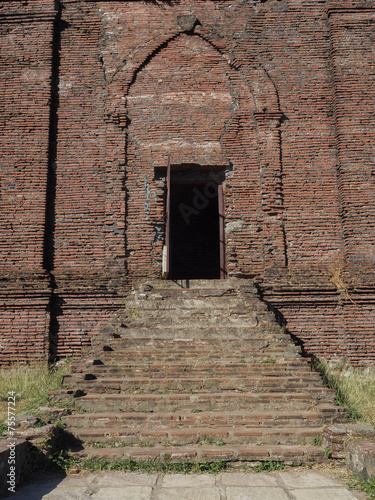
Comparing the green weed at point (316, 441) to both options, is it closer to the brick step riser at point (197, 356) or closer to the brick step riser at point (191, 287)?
the brick step riser at point (197, 356)

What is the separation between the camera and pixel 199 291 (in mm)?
7402

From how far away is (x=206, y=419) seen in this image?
5.00 meters

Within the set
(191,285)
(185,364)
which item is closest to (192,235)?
(191,285)

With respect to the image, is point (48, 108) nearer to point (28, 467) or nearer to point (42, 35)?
point (42, 35)

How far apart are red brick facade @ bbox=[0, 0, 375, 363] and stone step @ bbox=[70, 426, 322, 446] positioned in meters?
3.31

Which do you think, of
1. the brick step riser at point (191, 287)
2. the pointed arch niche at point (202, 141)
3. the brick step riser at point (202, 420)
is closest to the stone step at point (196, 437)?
the brick step riser at point (202, 420)

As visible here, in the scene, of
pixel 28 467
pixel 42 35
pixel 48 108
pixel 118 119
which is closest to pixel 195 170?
pixel 118 119

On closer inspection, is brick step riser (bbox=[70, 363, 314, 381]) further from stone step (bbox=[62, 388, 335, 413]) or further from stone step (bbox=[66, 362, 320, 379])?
stone step (bbox=[62, 388, 335, 413])

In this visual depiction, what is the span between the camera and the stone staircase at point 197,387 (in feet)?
15.3

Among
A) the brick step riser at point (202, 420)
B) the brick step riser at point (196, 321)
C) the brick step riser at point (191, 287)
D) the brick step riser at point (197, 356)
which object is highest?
the brick step riser at point (191, 287)

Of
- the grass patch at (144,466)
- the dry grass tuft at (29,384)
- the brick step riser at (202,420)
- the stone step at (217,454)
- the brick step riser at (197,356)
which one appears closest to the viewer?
the grass patch at (144,466)

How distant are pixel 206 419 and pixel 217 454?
2.15ft

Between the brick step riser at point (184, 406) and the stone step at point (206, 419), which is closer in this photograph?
the stone step at point (206, 419)

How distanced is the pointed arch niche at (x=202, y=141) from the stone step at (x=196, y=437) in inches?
149
